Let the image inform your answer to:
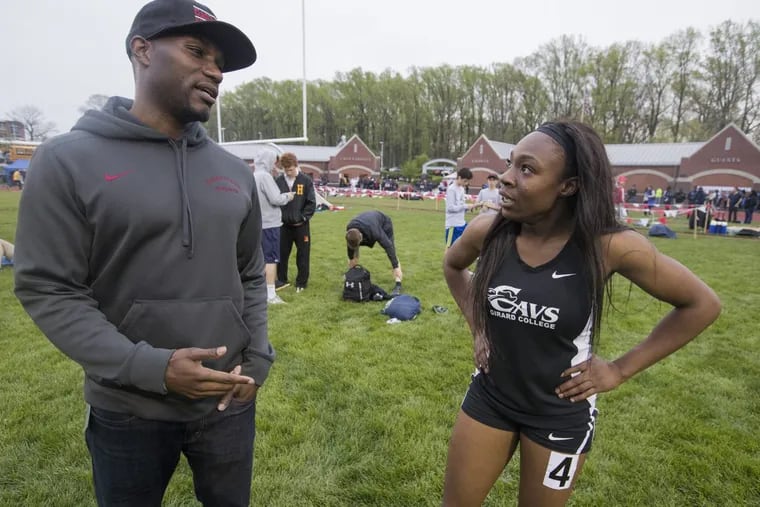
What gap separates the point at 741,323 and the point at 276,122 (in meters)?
77.0

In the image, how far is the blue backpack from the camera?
615cm

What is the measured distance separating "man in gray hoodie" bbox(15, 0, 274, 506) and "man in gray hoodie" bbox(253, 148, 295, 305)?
4618mm

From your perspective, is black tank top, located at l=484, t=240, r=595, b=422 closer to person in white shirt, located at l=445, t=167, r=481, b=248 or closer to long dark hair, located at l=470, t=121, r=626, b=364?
long dark hair, located at l=470, t=121, r=626, b=364

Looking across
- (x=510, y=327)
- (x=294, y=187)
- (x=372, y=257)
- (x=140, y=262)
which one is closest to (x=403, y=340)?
(x=294, y=187)

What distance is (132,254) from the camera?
4.58ft

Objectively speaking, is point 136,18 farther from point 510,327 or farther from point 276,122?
point 276,122

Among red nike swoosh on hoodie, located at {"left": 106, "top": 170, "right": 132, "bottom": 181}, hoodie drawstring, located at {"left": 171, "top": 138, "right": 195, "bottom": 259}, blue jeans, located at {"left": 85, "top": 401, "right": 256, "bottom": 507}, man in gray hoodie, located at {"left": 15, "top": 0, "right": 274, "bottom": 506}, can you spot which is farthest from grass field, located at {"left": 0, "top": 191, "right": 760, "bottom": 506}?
red nike swoosh on hoodie, located at {"left": 106, "top": 170, "right": 132, "bottom": 181}

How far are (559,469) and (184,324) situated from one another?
160 centimetres

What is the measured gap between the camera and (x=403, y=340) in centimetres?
542

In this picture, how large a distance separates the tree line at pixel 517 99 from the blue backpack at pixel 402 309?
4151 centimetres

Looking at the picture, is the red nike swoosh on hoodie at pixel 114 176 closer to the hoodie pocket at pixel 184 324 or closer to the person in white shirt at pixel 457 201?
the hoodie pocket at pixel 184 324

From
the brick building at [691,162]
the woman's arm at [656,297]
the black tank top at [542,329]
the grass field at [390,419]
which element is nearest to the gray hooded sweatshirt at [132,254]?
the black tank top at [542,329]

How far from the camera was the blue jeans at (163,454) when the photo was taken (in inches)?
57.5

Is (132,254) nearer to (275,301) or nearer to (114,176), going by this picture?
(114,176)
